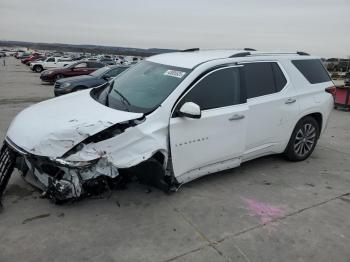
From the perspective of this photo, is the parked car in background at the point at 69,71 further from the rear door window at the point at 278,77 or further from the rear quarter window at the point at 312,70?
the rear door window at the point at 278,77

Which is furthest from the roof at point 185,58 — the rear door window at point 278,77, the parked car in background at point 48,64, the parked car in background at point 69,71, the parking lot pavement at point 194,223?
the parked car in background at point 48,64

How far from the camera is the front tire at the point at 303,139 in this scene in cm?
575

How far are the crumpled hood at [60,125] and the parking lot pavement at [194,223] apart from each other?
76 centimetres

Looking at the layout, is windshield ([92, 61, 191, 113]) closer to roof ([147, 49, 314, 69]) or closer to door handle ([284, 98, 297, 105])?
roof ([147, 49, 314, 69])

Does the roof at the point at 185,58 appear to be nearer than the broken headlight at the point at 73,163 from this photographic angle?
No

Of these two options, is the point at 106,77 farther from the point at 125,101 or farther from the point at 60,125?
the point at 60,125

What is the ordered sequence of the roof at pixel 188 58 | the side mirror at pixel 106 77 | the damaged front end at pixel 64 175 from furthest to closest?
the side mirror at pixel 106 77 → the roof at pixel 188 58 → the damaged front end at pixel 64 175

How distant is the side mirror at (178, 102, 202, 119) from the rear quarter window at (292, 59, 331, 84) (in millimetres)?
2417

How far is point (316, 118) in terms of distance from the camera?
6.09 metres

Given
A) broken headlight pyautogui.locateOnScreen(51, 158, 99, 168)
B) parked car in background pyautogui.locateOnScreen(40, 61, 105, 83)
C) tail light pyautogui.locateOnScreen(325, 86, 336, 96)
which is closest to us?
broken headlight pyautogui.locateOnScreen(51, 158, 99, 168)

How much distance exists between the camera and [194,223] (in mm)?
3879

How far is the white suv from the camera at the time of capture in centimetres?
384

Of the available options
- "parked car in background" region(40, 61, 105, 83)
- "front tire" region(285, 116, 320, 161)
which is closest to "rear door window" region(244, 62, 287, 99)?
"front tire" region(285, 116, 320, 161)

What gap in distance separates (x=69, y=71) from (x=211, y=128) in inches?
793
